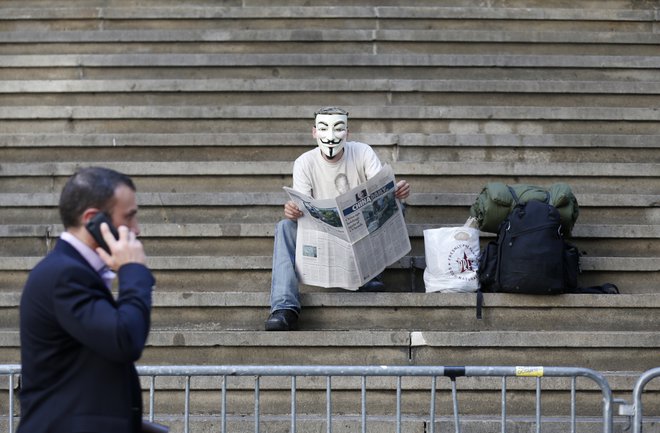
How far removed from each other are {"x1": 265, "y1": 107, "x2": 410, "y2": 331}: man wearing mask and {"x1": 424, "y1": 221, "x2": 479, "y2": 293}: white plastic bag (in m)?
→ 0.39

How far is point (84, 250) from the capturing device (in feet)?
9.53

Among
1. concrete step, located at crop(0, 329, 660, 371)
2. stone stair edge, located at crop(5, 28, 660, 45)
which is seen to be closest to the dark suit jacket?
concrete step, located at crop(0, 329, 660, 371)

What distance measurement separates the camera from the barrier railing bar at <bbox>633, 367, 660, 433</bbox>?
4.69 m

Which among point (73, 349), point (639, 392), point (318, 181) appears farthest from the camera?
point (318, 181)

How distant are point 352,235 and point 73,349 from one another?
155 inches

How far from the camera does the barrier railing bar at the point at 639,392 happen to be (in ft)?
15.4

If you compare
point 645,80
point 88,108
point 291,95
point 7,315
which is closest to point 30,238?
point 7,315

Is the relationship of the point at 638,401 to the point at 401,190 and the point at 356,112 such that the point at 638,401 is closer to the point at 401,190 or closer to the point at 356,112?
the point at 401,190

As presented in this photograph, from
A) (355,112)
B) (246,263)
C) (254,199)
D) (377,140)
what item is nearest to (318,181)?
(246,263)

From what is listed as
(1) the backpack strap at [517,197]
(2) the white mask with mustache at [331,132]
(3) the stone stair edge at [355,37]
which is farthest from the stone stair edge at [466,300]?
(3) the stone stair edge at [355,37]

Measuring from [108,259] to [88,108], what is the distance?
6327mm

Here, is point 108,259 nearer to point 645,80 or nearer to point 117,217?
point 117,217

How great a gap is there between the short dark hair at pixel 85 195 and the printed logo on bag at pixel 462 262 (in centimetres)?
429

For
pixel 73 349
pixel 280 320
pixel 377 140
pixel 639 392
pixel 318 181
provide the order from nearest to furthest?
1. pixel 73 349
2. pixel 639 392
3. pixel 280 320
4. pixel 318 181
5. pixel 377 140
